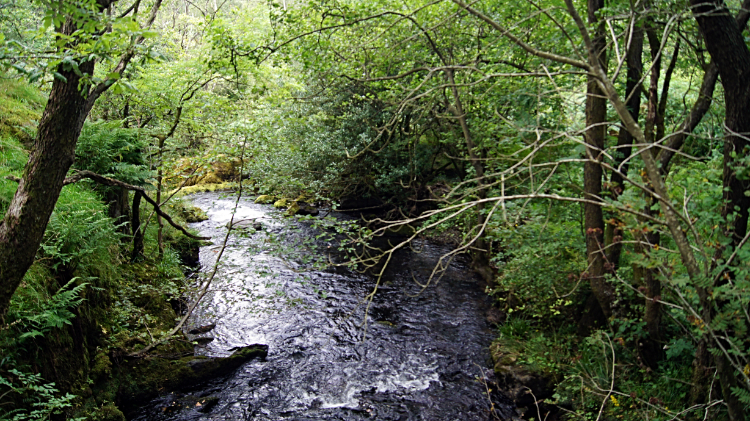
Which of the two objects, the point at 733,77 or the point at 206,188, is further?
the point at 206,188

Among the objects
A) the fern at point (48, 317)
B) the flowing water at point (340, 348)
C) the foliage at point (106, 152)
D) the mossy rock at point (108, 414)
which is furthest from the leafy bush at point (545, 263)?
the foliage at point (106, 152)

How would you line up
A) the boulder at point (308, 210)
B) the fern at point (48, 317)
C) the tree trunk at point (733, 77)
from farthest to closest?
the boulder at point (308, 210), the fern at point (48, 317), the tree trunk at point (733, 77)

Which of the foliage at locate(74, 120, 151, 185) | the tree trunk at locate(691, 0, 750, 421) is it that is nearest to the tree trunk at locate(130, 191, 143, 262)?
the foliage at locate(74, 120, 151, 185)

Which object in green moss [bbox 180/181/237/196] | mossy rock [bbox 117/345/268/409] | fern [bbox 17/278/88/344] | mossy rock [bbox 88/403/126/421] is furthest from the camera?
green moss [bbox 180/181/237/196]

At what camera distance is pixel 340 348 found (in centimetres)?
738

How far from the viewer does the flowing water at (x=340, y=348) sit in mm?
5758

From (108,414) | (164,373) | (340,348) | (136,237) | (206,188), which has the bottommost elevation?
(340,348)

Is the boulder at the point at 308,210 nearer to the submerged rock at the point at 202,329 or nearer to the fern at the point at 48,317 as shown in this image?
the submerged rock at the point at 202,329

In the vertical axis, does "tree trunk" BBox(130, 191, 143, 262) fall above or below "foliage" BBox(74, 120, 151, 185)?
below

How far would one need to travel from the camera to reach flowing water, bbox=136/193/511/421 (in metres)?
5.76

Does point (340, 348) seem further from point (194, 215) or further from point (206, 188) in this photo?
point (206, 188)

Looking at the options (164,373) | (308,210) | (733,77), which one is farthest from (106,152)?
(308,210)

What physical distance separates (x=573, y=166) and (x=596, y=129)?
54.6 inches

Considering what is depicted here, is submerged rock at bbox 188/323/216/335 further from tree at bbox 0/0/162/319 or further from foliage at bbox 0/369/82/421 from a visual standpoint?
tree at bbox 0/0/162/319
